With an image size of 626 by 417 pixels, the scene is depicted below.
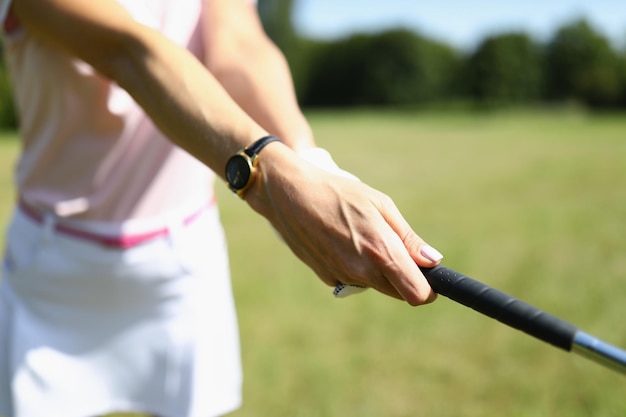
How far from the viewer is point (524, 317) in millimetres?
984

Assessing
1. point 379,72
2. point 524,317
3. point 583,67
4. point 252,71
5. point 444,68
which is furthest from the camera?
point 444,68

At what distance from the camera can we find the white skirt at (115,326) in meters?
1.66

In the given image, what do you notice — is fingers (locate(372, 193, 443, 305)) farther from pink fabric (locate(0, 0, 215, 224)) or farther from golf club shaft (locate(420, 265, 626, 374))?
pink fabric (locate(0, 0, 215, 224))

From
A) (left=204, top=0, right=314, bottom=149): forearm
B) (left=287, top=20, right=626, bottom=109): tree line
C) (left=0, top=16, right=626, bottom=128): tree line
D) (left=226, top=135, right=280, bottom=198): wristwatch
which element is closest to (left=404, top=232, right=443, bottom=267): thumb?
(left=226, top=135, right=280, bottom=198): wristwatch

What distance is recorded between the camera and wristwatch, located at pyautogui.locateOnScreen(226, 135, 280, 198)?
115 cm

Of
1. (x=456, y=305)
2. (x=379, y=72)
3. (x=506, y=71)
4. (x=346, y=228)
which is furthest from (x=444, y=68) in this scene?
(x=346, y=228)

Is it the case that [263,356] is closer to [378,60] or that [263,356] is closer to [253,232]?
[253,232]

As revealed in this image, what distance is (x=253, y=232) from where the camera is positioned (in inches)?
289

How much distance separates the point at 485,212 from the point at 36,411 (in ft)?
22.9

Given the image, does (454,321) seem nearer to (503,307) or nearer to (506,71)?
(503,307)

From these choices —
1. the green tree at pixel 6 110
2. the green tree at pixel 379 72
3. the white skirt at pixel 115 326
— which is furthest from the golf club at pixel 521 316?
the green tree at pixel 379 72

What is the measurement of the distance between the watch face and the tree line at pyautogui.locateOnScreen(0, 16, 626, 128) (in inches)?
1680

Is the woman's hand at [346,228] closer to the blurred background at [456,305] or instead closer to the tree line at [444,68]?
the blurred background at [456,305]

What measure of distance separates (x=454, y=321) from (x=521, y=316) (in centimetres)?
352
